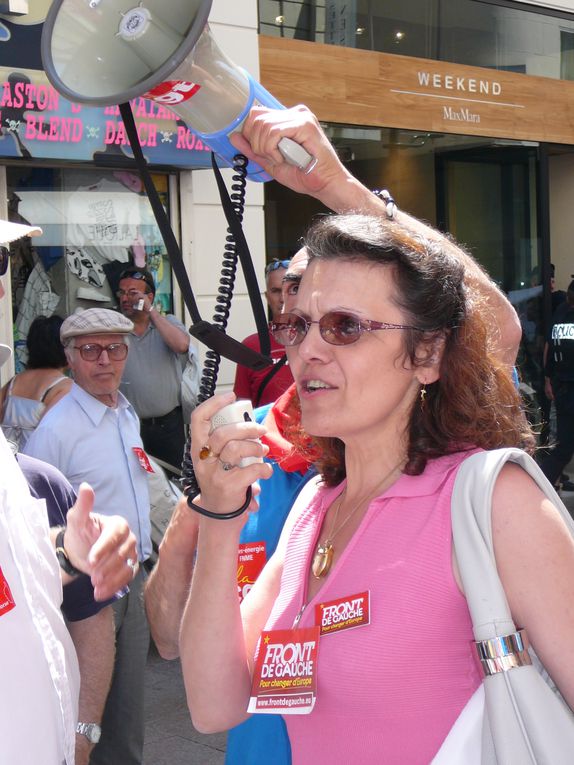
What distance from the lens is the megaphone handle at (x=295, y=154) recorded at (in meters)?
1.93

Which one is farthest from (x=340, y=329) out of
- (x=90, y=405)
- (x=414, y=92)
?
(x=414, y=92)

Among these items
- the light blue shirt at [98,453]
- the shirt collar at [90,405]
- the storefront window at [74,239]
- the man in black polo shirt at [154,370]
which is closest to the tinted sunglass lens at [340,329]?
the light blue shirt at [98,453]

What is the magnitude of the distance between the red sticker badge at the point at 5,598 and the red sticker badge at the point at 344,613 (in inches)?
23.0

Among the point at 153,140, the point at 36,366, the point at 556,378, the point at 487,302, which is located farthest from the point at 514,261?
the point at 487,302

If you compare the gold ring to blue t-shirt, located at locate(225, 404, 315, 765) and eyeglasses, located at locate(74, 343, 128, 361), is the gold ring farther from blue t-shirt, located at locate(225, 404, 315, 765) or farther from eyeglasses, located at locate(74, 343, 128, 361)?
eyeglasses, located at locate(74, 343, 128, 361)

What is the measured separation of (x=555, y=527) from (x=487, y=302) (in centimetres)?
78

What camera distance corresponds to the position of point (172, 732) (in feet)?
15.6

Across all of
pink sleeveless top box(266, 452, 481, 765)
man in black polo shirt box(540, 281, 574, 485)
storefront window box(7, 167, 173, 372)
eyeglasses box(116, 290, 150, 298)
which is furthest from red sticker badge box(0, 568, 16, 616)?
man in black polo shirt box(540, 281, 574, 485)

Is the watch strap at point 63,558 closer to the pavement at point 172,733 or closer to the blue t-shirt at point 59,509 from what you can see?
the blue t-shirt at point 59,509

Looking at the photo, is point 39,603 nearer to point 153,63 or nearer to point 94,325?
point 153,63

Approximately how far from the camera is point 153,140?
21.0ft

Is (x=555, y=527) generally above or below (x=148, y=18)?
below

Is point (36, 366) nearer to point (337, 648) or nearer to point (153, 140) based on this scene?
point (153, 140)

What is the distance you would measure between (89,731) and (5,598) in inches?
30.8
